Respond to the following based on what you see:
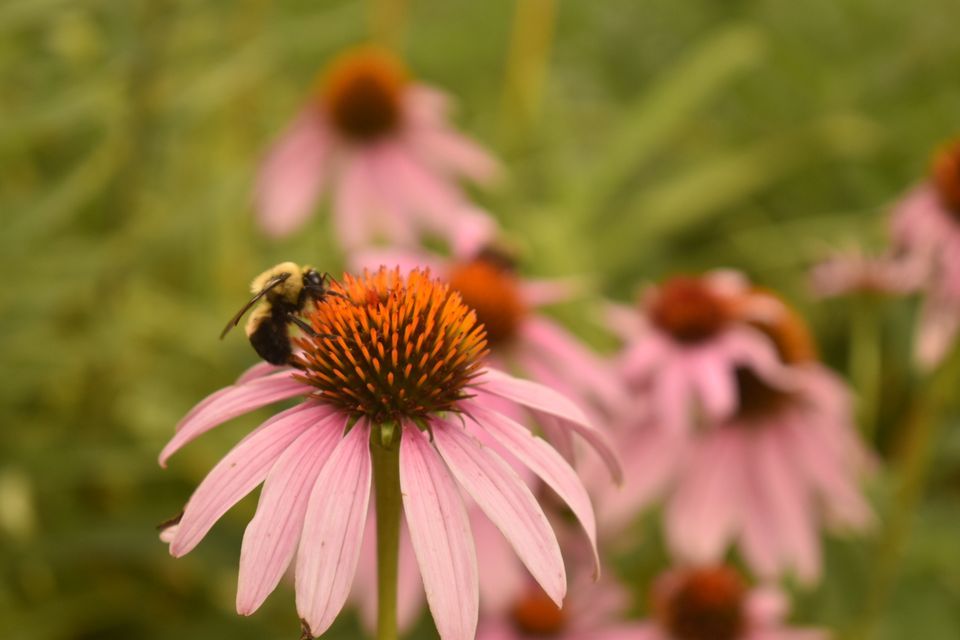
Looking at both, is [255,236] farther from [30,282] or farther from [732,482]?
[732,482]

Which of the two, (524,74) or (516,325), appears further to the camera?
(524,74)

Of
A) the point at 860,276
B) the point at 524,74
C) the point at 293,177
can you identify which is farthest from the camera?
the point at 524,74

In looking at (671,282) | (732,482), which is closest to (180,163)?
(671,282)

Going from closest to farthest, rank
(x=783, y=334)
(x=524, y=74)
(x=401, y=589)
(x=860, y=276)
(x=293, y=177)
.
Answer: (x=401, y=589) → (x=783, y=334) → (x=860, y=276) → (x=293, y=177) → (x=524, y=74)

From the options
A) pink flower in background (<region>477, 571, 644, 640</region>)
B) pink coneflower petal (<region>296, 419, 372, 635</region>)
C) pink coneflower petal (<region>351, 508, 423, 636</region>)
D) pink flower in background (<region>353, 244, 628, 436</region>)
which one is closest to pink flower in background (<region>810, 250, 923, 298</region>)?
pink flower in background (<region>353, 244, 628, 436</region>)

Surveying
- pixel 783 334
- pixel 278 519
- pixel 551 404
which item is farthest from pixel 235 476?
pixel 783 334

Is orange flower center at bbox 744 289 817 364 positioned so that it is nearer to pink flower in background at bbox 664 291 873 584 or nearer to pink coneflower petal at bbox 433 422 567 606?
pink flower in background at bbox 664 291 873 584

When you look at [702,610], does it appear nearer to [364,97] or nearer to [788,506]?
[788,506]
